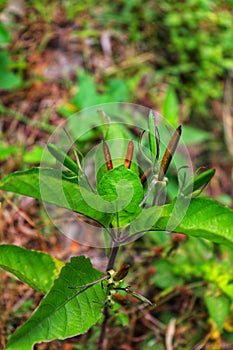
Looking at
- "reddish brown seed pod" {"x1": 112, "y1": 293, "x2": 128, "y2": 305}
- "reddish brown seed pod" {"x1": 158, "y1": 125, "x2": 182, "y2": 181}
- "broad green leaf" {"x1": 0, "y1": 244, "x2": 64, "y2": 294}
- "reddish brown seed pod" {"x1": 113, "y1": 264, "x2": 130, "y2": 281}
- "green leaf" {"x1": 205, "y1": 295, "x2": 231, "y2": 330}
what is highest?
"reddish brown seed pod" {"x1": 158, "y1": 125, "x2": 182, "y2": 181}

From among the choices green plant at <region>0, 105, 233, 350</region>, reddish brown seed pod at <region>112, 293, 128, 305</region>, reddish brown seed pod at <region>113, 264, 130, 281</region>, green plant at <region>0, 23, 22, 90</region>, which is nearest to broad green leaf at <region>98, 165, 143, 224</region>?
green plant at <region>0, 105, 233, 350</region>

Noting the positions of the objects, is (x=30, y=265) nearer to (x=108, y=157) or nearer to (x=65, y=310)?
(x=65, y=310)

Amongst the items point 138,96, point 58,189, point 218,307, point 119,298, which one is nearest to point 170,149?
point 58,189

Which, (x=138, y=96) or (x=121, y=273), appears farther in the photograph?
(x=138, y=96)

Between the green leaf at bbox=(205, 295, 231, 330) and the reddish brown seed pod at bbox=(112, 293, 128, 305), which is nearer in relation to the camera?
the reddish brown seed pod at bbox=(112, 293, 128, 305)

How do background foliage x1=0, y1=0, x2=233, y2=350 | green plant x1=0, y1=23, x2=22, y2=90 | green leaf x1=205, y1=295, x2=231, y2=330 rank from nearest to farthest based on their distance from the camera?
green leaf x1=205, y1=295, x2=231, y2=330 → background foliage x1=0, y1=0, x2=233, y2=350 → green plant x1=0, y1=23, x2=22, y2=90

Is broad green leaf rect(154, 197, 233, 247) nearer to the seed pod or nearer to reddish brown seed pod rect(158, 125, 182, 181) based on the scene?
reddish brown seed pod rect(158, 125, 182, 181)
